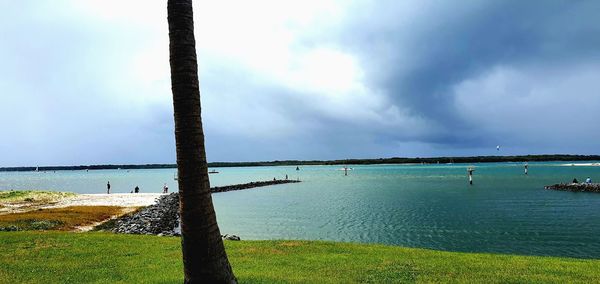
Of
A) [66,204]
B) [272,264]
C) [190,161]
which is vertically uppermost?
[190,161]

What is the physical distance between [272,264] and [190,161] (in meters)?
7.17

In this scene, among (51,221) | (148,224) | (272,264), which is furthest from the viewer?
(148,224)

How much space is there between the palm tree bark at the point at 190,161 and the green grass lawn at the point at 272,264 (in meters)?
2.88

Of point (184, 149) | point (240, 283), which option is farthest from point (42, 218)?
point (184, 149)

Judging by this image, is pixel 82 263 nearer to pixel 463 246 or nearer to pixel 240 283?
pixel 240 283

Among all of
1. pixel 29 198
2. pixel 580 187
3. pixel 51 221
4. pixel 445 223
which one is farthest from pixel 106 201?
pixel 580 187

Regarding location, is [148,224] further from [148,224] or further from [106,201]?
[106,201]

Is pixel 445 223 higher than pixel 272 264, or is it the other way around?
pixel 272 264

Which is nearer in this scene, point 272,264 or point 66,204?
point 272,264

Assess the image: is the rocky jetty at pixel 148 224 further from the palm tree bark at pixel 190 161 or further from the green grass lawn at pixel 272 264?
the palm tree bark at pixel 190 161

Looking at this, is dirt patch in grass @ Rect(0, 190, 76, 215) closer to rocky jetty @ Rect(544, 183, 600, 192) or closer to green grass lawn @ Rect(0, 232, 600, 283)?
green grass lawn @ Rect(0, 232, 600, 283)

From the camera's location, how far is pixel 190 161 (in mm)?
7965

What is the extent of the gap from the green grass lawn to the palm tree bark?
A: 288cm

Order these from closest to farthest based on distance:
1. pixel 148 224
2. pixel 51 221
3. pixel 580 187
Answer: pixel 51 221 → pixel 148 224 → pixel 580 187
